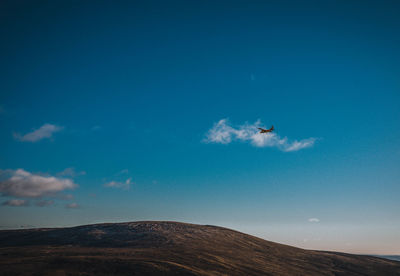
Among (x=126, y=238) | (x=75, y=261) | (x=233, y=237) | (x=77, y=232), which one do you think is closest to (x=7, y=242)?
(x=77, y=232)

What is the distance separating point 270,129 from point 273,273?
160 feet

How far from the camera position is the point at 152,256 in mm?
80625

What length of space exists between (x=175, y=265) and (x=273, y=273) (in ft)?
117

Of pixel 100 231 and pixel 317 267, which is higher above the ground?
pixel 100 231

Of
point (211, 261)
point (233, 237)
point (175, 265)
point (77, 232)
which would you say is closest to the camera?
point (175, 265)

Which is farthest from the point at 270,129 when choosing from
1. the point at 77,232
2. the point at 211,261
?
the point at 77,232

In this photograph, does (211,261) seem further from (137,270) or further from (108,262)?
(108,262)

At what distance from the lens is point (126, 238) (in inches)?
4685

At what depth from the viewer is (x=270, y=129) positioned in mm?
76562

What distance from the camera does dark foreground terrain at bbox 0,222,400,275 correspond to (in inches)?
Answer: 2640

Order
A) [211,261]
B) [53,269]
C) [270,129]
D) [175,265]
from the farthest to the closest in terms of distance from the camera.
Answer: [211,261] < [270,129] < [175,265] < [53,269]

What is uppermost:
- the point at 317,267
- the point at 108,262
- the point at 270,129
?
the point at 270,129

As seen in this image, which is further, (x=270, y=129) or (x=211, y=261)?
(x=211, y=261)

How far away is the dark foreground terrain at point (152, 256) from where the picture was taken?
67.1 meters
